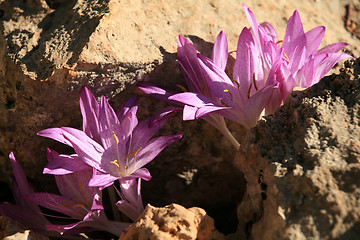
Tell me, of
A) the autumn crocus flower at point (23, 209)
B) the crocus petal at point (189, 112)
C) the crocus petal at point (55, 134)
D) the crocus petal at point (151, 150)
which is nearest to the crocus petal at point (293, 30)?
the crocus petal at point (189, 112)

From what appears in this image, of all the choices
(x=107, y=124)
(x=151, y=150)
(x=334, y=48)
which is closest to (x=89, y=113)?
(x=107, y=124)

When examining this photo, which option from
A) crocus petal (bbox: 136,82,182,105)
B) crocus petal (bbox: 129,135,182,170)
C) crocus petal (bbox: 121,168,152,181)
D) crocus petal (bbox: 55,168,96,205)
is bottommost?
crocus petal (bbox: 55,168,96,205)

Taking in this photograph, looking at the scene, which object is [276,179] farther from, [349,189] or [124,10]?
[124,10]

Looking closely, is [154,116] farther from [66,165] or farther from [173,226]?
[173,226]

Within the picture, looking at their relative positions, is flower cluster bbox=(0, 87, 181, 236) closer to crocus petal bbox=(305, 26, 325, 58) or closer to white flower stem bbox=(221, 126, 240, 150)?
white flower stem bbox=(221, 126, 240, 150)

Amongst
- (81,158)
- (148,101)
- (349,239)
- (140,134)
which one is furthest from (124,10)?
(349,239)

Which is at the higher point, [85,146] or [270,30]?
[270,30]

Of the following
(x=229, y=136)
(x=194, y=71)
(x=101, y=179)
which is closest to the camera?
(x=101, y=179)

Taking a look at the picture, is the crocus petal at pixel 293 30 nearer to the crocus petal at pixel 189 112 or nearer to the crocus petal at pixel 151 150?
the crocus petal at pixel 189 112

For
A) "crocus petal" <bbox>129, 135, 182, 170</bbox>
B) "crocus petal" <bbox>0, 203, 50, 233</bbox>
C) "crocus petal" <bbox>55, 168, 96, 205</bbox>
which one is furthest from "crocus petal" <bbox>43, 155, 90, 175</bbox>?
"crocus petal" <bbox>0, 203, 50, 233</bbox>
